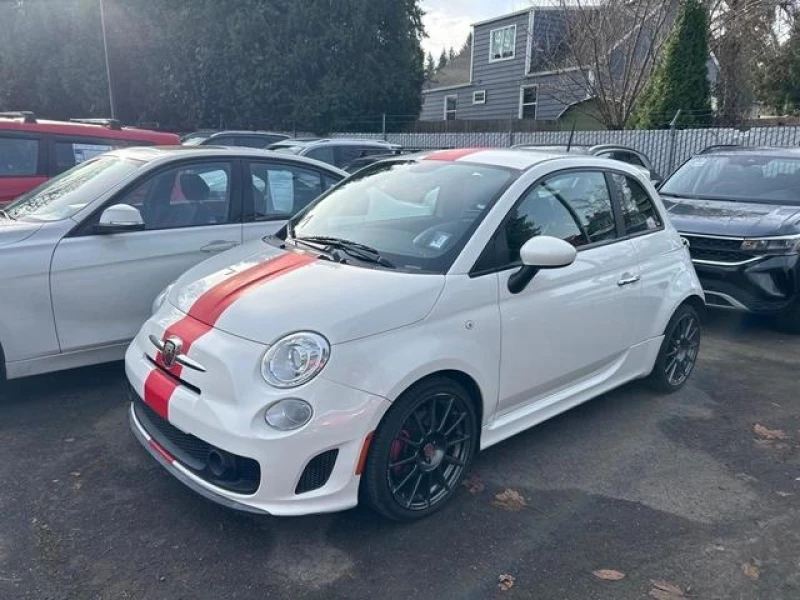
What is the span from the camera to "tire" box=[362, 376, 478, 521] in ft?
9.91

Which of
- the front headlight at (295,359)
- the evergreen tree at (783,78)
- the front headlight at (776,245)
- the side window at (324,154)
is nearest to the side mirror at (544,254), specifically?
the front headlight at (295,359)

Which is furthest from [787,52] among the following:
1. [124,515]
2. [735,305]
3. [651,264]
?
[124,515]

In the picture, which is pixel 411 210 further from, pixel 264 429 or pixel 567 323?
pixel 264 429

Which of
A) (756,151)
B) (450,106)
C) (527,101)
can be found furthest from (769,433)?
(450,106)

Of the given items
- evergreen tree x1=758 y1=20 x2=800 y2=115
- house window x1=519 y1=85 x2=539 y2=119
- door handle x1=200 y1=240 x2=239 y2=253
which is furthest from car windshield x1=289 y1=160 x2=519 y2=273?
house window x1=519 y1=85 x2=539 y2=119

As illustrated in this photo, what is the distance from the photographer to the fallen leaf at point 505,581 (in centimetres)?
283

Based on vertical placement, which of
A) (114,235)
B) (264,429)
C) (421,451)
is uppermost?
(114,235)

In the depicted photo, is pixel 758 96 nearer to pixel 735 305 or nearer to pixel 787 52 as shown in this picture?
pixel 787 52

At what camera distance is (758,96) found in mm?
22578

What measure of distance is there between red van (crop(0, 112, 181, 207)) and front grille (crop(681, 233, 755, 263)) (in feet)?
20.5

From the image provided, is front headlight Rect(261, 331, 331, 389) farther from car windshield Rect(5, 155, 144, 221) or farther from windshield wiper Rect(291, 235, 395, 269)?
car windshield Rect(5, 155, 144, 221)

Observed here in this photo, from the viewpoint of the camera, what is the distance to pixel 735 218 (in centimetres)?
662

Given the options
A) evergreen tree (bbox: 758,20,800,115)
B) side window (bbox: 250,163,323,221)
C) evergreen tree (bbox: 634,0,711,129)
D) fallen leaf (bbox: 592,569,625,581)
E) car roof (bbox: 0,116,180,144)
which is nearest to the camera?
fallen leaf (bbox: 592,569,625,581)

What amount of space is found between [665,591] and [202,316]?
2403mm
